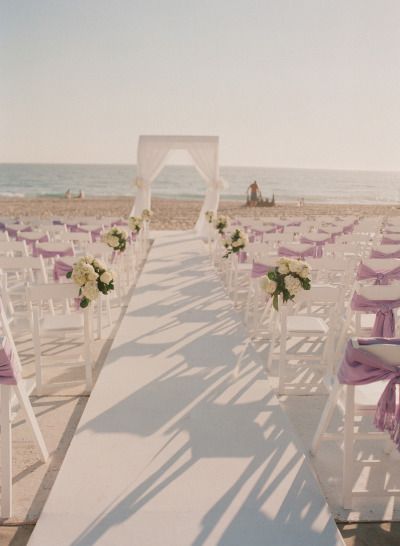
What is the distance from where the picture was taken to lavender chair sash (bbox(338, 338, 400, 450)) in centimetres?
239

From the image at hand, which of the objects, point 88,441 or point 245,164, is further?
point 245,164

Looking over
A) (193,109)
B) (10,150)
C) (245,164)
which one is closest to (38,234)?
(193,109)

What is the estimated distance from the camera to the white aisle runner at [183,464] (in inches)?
90.0

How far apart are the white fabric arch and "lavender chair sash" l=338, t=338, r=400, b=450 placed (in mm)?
10770

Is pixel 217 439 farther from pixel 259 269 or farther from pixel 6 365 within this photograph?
→ pixel 259 269

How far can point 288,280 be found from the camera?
12.5 ft

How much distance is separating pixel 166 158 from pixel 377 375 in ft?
38.6

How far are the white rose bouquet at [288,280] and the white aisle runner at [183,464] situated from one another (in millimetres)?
700

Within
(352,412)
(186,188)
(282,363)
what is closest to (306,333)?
(282,363)

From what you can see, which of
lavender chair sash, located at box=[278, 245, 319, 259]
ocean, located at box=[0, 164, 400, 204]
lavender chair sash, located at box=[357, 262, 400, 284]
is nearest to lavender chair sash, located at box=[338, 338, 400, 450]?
lavender chair sash, located at box=[357, 262, 400, 284]

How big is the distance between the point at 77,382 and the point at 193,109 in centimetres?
5801

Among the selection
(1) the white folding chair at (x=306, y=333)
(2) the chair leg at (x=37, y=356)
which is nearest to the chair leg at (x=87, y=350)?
(2) the chair leg at (x=37, y=356)

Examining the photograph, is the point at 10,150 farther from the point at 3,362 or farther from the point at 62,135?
the point at 3,362

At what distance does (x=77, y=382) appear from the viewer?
12.9 feet
